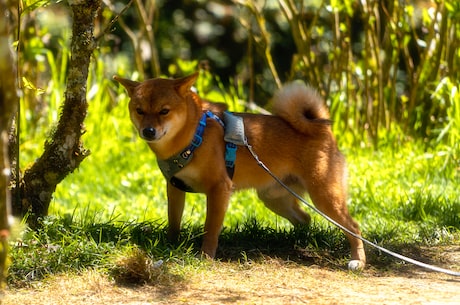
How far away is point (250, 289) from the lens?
4117mm

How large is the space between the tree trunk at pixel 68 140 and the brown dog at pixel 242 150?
31 centimetres

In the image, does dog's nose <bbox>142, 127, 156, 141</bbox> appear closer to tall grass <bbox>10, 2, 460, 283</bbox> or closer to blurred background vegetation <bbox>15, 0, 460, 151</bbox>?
tall grass <bbox>10, 2, 460, 283</bbox>

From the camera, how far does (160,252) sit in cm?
452

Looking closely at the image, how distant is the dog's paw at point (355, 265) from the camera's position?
4.70 m

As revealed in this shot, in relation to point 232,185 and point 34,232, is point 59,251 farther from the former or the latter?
point 232,185

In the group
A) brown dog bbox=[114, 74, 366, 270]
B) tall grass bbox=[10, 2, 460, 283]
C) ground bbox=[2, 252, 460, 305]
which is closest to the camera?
ground bbox=[2, 252, 460, 305]

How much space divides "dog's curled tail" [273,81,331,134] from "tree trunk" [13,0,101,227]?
4.00 ft

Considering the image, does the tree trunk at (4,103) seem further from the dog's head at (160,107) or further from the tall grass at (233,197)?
the dog's head at (160,107)

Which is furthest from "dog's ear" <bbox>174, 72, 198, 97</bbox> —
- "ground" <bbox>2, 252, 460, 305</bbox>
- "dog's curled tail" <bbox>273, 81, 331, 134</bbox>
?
"ground" <bbox>2, 252, 460, 305</bbox>

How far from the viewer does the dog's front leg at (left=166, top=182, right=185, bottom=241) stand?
4.97 m

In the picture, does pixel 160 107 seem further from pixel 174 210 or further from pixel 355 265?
pixel 355 265

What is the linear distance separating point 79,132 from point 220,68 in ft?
22.8

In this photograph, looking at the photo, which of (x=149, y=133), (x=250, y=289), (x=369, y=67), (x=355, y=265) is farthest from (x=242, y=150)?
(x=369, y=67)

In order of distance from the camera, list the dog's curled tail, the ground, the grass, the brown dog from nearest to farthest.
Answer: the ground < the grass < the brown dog < the dog's curled tail
